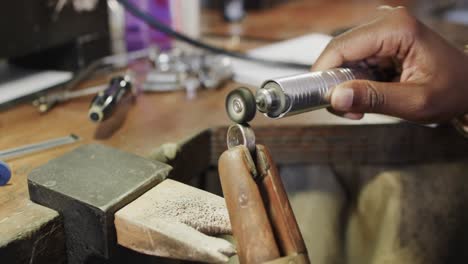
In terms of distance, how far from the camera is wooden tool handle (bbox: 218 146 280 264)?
0.32 m

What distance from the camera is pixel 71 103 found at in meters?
0.65

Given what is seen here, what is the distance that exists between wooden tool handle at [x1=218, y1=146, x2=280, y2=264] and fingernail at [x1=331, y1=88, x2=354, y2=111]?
4.0 inches

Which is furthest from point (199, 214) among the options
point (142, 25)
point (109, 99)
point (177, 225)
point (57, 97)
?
point (142, 25)

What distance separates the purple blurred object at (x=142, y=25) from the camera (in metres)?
1.00

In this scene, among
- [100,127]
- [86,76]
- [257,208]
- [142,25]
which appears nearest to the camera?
[257,208]

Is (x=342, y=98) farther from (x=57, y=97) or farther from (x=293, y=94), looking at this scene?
(x=57, y=97)

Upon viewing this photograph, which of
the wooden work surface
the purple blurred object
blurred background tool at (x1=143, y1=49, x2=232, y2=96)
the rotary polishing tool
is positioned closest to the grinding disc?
the rotary polishing tool

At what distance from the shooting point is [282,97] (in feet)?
1.23

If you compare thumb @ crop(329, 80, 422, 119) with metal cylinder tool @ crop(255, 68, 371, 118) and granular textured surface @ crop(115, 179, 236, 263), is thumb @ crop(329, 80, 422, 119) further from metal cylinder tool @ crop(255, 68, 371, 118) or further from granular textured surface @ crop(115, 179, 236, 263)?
granular textured surface @ crop(115, 179, 236, 263)

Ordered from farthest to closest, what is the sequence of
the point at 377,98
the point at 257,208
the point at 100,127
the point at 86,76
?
the point at 86,76 → the point at 100,127 → the point at 377,98 → the point at 257,208

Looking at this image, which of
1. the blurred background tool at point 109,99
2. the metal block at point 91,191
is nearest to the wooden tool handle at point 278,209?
the metal block at point 91,191

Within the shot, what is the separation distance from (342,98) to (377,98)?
0.06 metres

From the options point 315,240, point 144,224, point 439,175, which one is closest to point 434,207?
point 439,175

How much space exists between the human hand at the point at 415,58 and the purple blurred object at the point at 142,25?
534 millimetres
